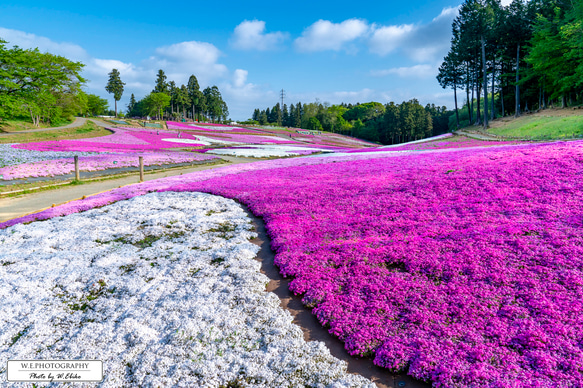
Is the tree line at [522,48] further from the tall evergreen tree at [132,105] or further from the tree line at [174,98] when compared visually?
the tall evergreen tree at [132,105]

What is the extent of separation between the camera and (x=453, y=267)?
6152mm

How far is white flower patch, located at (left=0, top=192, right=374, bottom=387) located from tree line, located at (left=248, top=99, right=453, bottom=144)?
309 ft

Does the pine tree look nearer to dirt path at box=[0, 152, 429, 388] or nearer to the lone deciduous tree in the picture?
the lone deciduous tree

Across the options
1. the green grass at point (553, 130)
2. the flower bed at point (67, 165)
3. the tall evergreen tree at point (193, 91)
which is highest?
the tall evergreen tree at point (193, 91)

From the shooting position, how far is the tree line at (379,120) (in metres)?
93.5

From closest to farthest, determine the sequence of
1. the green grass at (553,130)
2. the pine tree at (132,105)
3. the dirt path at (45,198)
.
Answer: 1. the dirt path at (45,198)
2. the green grass at (553,130)
3. the pine tree at (132,105)

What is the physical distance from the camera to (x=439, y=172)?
45.9 feet

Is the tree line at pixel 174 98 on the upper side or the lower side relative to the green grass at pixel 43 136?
upper

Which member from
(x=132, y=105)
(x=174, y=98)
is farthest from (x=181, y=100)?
(x=132, y=105)

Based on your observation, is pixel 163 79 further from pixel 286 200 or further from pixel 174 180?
pixel 286 200

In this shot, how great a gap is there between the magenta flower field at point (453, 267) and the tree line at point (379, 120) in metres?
86.3

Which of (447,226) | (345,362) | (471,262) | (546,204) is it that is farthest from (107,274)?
(546,204)

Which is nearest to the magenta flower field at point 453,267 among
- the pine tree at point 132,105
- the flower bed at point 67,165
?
the flower bed at point 67,165

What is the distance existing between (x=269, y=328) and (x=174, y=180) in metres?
16.0
